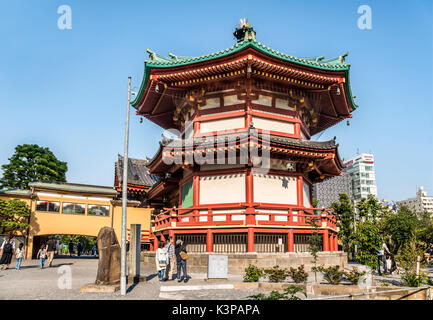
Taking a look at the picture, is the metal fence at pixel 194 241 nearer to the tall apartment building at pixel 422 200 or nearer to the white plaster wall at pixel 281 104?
the white plaster wall at pixel 281 104

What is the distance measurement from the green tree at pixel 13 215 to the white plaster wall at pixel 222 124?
1809 centimetres

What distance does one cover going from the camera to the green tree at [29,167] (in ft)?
176

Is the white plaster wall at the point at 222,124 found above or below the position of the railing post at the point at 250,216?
above

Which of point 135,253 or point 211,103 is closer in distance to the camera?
point 135,253

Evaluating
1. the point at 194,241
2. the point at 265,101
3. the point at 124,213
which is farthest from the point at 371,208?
the point at 124,213

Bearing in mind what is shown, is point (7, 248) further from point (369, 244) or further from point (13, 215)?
point (369, 244)

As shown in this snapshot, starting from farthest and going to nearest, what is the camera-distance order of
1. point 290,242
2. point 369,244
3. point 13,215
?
point 13,215, point 290,242, point 369,244

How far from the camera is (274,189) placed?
2158cm

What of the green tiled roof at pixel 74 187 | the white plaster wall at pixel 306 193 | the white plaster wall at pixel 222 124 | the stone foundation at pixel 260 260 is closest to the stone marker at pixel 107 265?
the stone foundation at pixel 260 260

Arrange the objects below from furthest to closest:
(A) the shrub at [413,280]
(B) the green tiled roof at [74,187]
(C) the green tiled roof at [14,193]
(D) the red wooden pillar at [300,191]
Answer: (B) the green tiled roof at [74,187] → (C) the green tiled roof at [14,193] → (D) the red wooden pillar at [300,191] → (A) the shrub at [413,280]

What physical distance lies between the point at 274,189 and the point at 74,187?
22444 millimetres

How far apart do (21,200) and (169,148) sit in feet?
57.9
